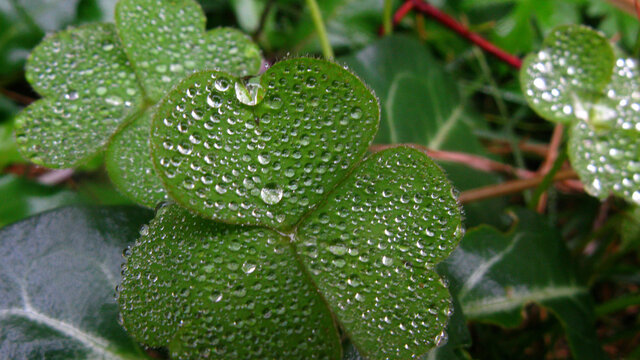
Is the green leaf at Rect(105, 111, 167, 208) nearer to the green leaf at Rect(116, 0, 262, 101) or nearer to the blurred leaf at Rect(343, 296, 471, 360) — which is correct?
the green leaf at Rect(116, 0, 262, 101)

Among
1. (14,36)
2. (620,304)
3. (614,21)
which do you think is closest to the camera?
(620,304)

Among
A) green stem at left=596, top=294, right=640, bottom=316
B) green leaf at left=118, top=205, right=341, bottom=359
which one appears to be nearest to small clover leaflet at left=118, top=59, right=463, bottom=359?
green leaf at left=118, top=205, right=341, bottom=359

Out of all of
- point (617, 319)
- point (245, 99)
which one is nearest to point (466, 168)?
point (617, 319)

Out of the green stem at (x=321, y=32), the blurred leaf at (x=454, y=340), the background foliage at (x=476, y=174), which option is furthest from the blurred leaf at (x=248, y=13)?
the blurred leaf at (x=454, y=340)

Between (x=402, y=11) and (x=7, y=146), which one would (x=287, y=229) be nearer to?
(x=7, y=146)

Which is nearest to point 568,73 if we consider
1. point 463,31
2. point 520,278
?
point 520,278

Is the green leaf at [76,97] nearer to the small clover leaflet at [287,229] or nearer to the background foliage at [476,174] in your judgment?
the background foliage at [476,174]

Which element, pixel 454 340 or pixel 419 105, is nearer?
pixel 454 340

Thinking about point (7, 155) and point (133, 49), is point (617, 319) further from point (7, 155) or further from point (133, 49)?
point (7, 155)
